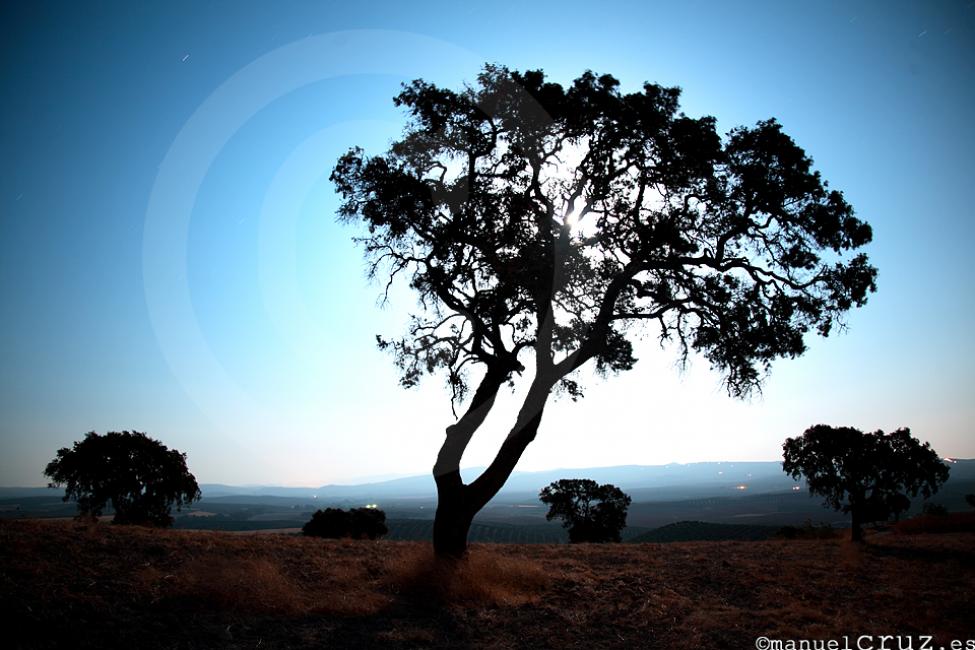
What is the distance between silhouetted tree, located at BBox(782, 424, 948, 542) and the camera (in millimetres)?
22109

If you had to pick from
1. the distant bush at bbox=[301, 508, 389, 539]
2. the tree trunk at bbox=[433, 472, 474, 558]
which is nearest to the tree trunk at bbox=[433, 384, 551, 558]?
the tree trunk at bbox=[433, 472, 474, 558]

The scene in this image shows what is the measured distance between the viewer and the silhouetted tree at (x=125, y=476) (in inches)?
1214

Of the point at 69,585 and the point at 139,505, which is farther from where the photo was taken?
the point at 139,505

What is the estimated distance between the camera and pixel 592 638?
811 centimetres

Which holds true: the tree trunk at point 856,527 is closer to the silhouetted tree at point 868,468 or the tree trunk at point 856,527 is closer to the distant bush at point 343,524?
the silhouetted tree at point 868,468

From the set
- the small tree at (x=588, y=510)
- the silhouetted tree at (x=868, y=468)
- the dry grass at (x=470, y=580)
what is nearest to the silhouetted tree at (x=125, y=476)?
the small tree at (x=588, y=510)

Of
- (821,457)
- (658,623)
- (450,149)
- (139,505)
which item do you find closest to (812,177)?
(450,149)

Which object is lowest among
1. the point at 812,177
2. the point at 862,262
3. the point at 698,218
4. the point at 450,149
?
the point at 862,262

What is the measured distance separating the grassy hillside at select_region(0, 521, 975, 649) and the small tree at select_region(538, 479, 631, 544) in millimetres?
24611

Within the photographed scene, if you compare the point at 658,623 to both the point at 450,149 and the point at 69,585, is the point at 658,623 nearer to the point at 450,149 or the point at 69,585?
the point at 69,585

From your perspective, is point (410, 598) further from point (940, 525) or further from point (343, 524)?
point (343, 524)

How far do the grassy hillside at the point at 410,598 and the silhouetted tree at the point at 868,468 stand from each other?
838cm

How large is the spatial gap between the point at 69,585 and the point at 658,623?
972 centimetres

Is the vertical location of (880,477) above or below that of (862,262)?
below
